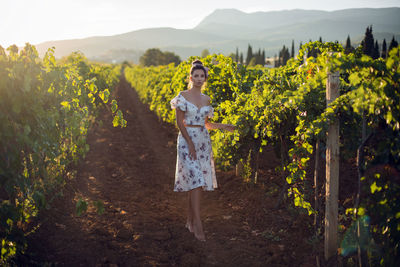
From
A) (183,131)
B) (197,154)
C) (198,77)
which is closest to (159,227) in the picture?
(197,154)

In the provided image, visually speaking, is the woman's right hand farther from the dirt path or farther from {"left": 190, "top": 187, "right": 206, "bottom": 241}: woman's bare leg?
the dirt path

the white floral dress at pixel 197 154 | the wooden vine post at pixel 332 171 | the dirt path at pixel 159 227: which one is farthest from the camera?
the white floral dress at pixel 197 154

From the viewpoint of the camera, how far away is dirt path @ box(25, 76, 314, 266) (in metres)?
3.21

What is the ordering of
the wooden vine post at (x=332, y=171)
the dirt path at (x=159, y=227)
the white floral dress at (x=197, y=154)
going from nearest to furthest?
the wooden vine post at (x=332, y=171) < the dirt path at (x=159, y=227) < the white floral dress at (x=197, y=154)

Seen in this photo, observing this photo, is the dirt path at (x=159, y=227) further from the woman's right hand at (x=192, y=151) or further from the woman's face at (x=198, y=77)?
the woman's face at (x=198, y=77)

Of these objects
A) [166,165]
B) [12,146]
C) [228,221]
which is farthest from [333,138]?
[166,165]

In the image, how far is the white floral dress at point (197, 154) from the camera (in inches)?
142

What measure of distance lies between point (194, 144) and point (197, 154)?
0.13 metres

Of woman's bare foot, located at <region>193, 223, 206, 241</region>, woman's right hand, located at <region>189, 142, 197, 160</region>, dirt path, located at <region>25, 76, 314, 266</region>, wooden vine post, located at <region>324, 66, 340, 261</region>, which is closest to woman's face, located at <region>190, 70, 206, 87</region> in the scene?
woman's right hand, located at <region>189, 142, 197, 160</region>

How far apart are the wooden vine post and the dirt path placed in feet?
1.00

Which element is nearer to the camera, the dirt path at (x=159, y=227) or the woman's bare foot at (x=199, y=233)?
the dirt path at (x=159, y=227)

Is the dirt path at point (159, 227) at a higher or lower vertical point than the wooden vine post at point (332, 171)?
lower

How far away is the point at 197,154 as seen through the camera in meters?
3.74

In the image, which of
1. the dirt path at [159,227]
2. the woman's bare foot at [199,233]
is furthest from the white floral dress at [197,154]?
the dirt path at [159,227]
